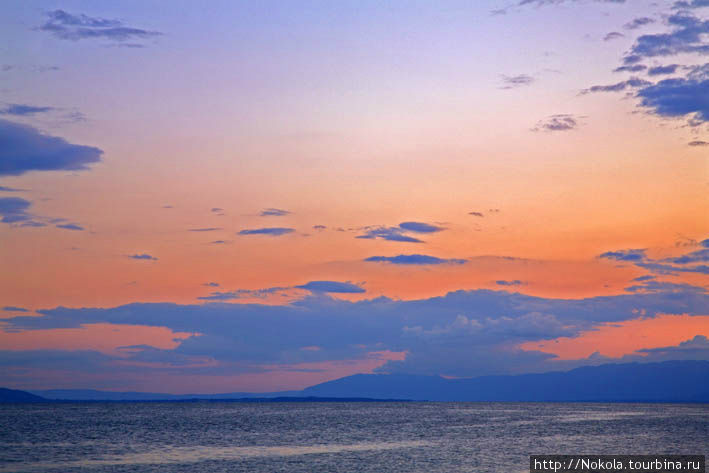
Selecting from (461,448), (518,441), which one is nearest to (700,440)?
(518,441)

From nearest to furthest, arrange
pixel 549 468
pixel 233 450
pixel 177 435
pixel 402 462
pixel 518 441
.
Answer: pixel 549 468 < pixel 402 462 < pixel 233 450 < pixel 518 441 < pixel 177 435

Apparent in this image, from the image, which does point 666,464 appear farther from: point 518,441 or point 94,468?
point 94,468

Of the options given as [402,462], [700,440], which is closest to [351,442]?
[402,462]

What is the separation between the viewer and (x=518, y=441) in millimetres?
107938

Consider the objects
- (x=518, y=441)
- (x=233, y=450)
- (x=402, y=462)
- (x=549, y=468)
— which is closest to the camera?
(x=549, y=468)

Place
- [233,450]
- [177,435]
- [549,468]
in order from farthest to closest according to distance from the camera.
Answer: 1. [177,435]
2. [233,450]
3. [549,468]

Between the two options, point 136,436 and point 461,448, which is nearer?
point 461,448

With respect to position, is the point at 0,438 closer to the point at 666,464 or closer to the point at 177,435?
the point at 177,435

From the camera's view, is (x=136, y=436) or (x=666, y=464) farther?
(x=136, y=436)

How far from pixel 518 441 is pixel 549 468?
3566 cm

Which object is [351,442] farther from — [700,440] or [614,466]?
[700,440]

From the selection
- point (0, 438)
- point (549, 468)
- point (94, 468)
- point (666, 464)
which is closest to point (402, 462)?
point (549, 468)

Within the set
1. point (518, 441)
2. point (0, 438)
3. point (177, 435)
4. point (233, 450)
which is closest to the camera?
point (233, 450)

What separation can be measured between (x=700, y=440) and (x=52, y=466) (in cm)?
8912
